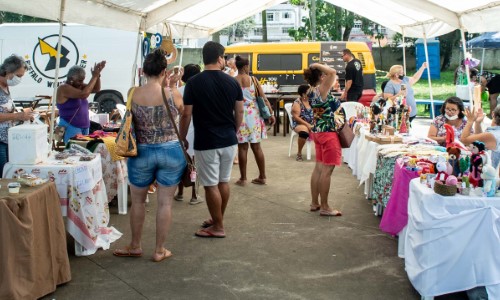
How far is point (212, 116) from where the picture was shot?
475 centimetres

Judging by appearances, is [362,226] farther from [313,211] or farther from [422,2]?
[422,2]

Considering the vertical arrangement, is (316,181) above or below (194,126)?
below

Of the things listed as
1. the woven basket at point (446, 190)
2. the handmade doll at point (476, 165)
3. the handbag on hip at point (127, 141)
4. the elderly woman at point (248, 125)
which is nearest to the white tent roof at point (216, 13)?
the elderly woman at point (248, 125)

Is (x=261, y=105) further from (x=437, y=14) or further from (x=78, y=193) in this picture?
(x=78, y=193)

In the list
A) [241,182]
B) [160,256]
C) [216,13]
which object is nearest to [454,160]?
[160,256]

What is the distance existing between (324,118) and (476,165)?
2.02 m

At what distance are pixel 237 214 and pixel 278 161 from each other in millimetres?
3123

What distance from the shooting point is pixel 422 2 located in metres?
6.92

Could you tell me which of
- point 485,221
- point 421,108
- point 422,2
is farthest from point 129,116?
point 421,108

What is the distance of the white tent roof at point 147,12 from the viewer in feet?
16.8

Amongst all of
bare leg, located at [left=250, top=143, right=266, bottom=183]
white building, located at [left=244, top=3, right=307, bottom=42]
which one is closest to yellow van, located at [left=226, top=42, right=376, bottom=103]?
bare leg, located at [left=250, top=143, right=266, bottom=183]

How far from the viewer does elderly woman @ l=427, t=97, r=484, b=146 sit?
18.9 ft

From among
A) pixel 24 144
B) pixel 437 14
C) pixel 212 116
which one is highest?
pixel 437 14

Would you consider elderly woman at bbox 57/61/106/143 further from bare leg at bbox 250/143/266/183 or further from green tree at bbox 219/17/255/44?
green tree at bbox 219/17/255/44
